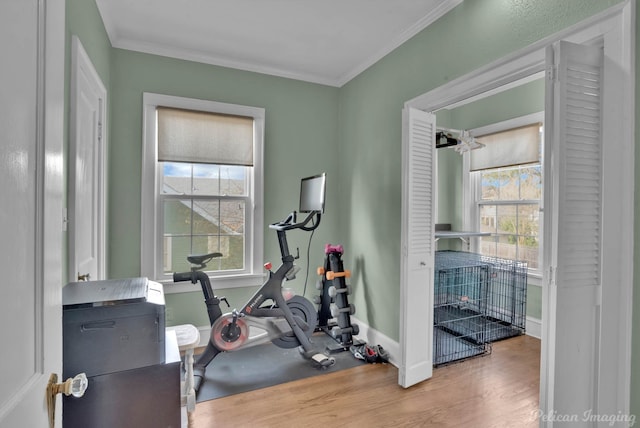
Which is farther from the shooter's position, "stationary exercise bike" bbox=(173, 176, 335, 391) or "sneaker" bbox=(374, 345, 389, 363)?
"sneaker" bbox=(374, 345, 389, 363)

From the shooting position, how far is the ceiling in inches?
90.7

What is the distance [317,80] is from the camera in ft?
11.5

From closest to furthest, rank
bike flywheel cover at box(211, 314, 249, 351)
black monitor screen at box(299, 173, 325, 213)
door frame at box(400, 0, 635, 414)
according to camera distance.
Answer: door frame at box(400, 0, 635, 414), bike flywheel cover at box(211, 314, 249, 351), black monitor screen at box(299, 173, 325, 213)

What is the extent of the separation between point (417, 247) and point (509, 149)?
6.28 ft

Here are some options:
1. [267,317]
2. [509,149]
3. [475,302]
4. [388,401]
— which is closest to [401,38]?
[509,149]

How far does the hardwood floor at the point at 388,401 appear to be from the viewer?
6.59ft

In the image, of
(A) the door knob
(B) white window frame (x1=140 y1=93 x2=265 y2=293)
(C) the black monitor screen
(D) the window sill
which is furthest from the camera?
(D) the window sill

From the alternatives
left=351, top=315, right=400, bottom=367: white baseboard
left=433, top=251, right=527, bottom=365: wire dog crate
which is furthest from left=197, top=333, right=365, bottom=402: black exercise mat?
left=433, top=251, right=527, bottom=365: wire dog crate

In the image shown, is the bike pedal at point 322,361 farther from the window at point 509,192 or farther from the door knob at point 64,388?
the window at point 509,192

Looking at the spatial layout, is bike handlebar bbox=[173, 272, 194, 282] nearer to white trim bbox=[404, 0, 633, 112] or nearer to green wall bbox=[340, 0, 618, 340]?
green wall bbox=[340, 0, 618, 340]

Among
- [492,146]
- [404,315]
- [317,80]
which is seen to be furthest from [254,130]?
[492,146]

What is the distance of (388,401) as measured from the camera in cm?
222

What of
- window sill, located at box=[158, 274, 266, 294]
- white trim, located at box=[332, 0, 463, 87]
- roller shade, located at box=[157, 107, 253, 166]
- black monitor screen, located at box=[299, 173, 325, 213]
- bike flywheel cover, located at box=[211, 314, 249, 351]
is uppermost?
white trim, located at box=[332, 0, 463, 87]

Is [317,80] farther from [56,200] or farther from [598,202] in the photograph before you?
[56,200]
